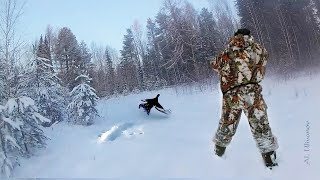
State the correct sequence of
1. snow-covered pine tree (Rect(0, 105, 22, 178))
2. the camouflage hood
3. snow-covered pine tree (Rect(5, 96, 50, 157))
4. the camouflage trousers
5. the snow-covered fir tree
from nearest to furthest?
the camouflage trousers < the camouflage hood < snow-covered pine tree (Rect(0, 105, 22, 178)) < the snow-covered fir tree < snow-covered pine tree (Rect(5, 96, 50, 157))

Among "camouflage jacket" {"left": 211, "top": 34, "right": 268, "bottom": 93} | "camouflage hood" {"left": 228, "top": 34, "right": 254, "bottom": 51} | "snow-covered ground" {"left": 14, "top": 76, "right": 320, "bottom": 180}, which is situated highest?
"camouflage hood" {"left": 228, "top": 34, "right": 254, "bottom": 51}

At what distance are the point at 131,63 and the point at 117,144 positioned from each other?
43160 millimetres

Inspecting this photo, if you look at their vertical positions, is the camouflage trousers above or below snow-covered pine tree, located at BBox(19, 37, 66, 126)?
below

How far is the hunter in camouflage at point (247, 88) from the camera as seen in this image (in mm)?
4656

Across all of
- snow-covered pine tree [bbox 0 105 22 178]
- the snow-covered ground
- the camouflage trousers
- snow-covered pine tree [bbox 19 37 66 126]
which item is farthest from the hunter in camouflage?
snow-covered pine tree [bbox 19 37 66 126]

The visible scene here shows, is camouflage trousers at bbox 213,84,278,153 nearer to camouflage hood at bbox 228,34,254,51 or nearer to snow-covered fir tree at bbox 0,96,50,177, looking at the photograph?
camouflage hood at bbox 228,34,254,51

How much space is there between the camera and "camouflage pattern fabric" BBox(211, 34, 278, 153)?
466 cm

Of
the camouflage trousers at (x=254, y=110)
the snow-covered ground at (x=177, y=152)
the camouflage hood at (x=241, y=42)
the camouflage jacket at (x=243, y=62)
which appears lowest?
the snow-covered ground at (x=177, y=152)

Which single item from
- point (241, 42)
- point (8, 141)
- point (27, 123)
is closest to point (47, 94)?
point (27, 123)

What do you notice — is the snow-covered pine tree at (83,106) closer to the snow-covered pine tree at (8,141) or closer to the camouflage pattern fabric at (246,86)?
the snow-covered pine tree at (8,141)

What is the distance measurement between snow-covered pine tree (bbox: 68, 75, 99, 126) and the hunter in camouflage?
6403 mm

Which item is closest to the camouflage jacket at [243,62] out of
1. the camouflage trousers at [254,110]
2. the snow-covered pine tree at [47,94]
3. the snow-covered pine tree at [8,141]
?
the camouflage trousers at [254,110]

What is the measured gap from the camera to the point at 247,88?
471 cm

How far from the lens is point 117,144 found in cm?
676
